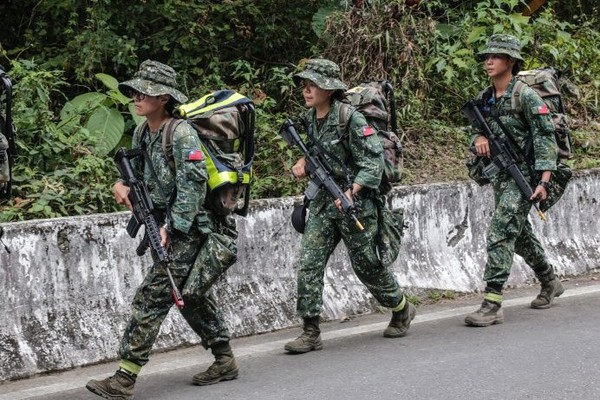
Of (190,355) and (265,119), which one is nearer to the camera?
(190,355)

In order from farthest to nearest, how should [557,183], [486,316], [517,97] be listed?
[557,183] < [517,97] < [486,316]

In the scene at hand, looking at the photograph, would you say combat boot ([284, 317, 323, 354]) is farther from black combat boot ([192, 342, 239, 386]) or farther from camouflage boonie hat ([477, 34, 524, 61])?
camouflage boonie hat ([477, 34, 524, 61])

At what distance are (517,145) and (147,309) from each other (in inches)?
125

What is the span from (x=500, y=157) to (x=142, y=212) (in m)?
2.96

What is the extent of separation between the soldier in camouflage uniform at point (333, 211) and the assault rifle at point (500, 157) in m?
1.14

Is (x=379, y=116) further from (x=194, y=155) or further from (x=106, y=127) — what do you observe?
(x=106, y=127)

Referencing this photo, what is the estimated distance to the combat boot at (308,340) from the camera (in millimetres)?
6480

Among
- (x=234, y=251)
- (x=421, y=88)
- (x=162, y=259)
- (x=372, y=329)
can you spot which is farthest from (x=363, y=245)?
(x=421, y=88)

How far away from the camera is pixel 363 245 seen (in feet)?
22.0

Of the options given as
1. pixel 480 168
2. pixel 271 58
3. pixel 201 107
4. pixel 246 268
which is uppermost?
pixel 271 58

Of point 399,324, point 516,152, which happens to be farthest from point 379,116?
point 399,324

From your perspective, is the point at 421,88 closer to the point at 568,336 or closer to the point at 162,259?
the point at 568,336

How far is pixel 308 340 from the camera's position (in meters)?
6.55

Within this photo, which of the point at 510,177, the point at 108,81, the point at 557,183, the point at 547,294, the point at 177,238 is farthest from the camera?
the point at 108,81
